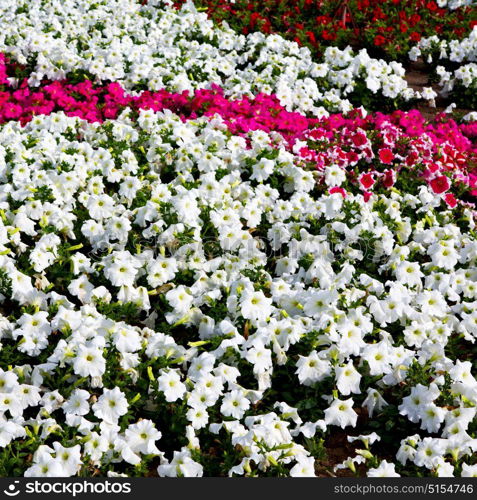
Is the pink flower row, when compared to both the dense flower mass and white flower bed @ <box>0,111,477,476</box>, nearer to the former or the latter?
the dense flower mass

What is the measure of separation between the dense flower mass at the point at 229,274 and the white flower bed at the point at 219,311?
1 centimetres

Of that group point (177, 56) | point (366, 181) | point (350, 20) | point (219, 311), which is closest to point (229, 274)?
point (219, 311)

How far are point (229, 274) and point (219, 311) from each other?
0.39 meters

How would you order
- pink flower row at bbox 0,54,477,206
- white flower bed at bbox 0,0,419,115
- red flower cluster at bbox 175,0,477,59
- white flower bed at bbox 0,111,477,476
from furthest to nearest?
red flower cluster at bbox 175,0,477,59
white flower bed at bbox 0,0,419,115
pink flower row at bbox 0,54,477,206
white flower bed at bbox 0,111,477,476

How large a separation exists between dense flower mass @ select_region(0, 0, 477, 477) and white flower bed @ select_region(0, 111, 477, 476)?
1 cm

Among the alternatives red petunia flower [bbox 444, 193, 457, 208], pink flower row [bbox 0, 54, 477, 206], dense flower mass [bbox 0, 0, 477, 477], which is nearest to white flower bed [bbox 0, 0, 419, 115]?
dense flower mass [bbox 0, 0, 477, 477]

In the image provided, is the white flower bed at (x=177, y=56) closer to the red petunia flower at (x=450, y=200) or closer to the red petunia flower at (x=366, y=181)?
the red petunia flower at (x=366, y=181)

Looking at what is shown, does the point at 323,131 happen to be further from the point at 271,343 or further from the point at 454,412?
the point at 454,412

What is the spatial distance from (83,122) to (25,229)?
175 centimetres

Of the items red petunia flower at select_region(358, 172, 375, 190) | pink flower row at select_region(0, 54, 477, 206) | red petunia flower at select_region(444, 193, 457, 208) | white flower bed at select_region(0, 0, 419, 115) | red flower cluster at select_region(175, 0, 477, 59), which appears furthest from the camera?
red flower cluster at select_region(175, 0, 477, 59)

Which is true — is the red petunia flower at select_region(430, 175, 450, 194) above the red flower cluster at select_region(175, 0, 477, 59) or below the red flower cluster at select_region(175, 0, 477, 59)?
below

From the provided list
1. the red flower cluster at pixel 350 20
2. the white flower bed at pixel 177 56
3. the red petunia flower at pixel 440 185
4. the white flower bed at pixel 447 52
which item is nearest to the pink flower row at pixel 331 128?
the red petunia flower at pixel 440 185

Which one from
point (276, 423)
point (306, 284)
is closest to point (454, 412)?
point (276, 423)

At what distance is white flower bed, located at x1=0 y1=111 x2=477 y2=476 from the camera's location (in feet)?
12.6
